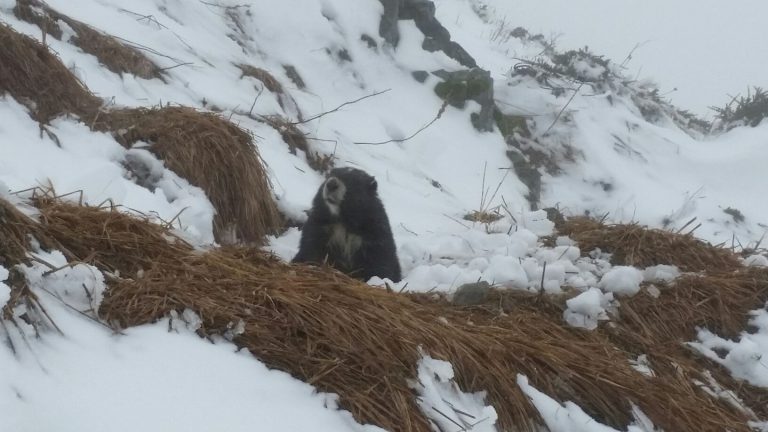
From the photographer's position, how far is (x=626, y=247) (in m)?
4.10

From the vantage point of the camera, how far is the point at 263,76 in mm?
6527

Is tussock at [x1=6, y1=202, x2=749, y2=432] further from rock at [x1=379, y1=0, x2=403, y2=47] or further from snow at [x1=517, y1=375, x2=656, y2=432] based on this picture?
rock at [x1=379, y1=0, x2=403, y2=47]

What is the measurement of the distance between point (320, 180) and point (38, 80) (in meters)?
2.42

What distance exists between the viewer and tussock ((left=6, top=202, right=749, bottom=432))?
6.63 ft

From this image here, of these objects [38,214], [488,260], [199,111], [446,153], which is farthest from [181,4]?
[38,214]

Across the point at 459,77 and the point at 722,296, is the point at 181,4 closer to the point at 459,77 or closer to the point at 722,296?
the point at 459,77

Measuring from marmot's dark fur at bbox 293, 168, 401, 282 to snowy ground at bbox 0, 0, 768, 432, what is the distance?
27 centimetres

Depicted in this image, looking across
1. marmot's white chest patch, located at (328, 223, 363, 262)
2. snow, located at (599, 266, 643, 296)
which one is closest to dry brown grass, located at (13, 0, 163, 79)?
marmot's white chest patch, located at (328, 223, 363, 262)

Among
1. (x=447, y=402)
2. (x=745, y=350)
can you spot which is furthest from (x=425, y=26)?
(x=447, y=402)

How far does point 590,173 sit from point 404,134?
2764mm

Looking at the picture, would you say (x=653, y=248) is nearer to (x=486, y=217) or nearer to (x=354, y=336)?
(x=486, y=217)

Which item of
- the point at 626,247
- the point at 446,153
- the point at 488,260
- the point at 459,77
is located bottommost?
the point at 446,153

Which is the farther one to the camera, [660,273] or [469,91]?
[469,91]

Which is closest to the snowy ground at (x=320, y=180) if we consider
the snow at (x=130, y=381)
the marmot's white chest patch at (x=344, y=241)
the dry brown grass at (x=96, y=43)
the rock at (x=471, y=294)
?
the snow at (x=130, y=381)
